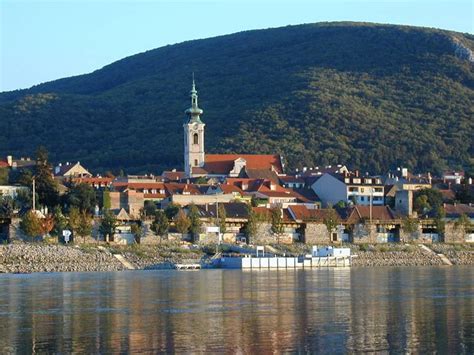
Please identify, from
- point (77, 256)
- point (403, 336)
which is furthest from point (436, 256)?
point (403, 336)

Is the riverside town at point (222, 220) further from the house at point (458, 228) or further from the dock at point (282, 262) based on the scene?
the dock at point (282, 262)

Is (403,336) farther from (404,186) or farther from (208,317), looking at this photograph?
(404,186)

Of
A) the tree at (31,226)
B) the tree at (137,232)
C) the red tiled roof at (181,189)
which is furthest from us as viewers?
the red tiled roof at (181,189)

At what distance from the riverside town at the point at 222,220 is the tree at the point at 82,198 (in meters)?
0.10

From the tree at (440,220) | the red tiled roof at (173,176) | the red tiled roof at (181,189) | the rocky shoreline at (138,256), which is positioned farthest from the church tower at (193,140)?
the rocky shoreline at (138,256)

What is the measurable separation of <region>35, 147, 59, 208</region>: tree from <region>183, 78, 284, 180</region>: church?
104 ft

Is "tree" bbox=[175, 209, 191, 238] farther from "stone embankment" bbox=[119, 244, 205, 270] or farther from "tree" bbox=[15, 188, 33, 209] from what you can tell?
"tree" bbox=[15, 188, 33, 209]

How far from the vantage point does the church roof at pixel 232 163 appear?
135m

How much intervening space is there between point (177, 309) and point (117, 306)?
2.67m

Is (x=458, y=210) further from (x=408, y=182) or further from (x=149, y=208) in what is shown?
(x=149, y=208)

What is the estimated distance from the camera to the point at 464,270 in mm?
77938

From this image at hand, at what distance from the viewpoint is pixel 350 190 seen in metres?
116

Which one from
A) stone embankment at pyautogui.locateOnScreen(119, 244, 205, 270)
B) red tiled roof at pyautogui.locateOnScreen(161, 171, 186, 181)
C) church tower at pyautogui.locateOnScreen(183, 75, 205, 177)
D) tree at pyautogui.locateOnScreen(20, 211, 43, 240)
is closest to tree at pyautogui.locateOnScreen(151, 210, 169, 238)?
stone embankment at pyautogui.locateOnScreen(119, 244, 205, 270)

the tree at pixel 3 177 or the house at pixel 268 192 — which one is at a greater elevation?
the tree at pixel 3 177
